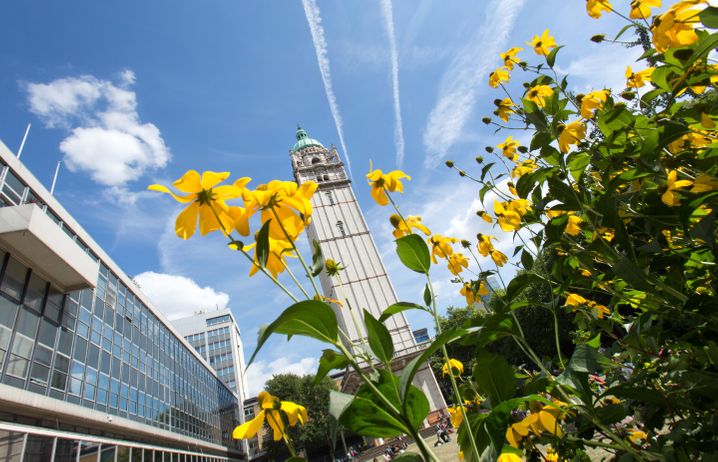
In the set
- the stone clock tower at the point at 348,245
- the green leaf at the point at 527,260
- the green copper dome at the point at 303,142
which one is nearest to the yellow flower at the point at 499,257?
the green leaf at the point at 527,260

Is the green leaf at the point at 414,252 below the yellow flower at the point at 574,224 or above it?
below

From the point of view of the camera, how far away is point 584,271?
175 cm

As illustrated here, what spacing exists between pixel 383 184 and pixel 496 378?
0.73 meters

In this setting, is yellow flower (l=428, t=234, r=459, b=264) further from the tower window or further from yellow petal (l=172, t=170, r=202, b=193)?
the tower window

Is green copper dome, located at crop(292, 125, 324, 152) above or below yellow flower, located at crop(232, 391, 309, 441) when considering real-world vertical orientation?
above

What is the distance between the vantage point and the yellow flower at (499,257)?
2.07 m

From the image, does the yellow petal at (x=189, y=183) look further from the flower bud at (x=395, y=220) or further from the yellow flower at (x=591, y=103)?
the yellow flower at (x=591, y=103)

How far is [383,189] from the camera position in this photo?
1310 mm

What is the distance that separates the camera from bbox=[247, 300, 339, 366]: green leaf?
58 centimetres

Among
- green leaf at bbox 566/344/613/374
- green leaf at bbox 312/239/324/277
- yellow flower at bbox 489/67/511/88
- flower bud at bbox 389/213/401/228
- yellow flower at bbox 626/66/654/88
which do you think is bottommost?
green leaf at bbox 566/344/613/374

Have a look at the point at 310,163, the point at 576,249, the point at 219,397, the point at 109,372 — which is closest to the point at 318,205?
the point at 310,163

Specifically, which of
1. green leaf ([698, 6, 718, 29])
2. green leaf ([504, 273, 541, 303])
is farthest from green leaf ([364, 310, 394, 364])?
green leaf ([698, 6, 718, 29])

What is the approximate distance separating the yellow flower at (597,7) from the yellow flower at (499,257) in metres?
1.27

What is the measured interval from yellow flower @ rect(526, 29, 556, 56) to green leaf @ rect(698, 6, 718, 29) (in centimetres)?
140
